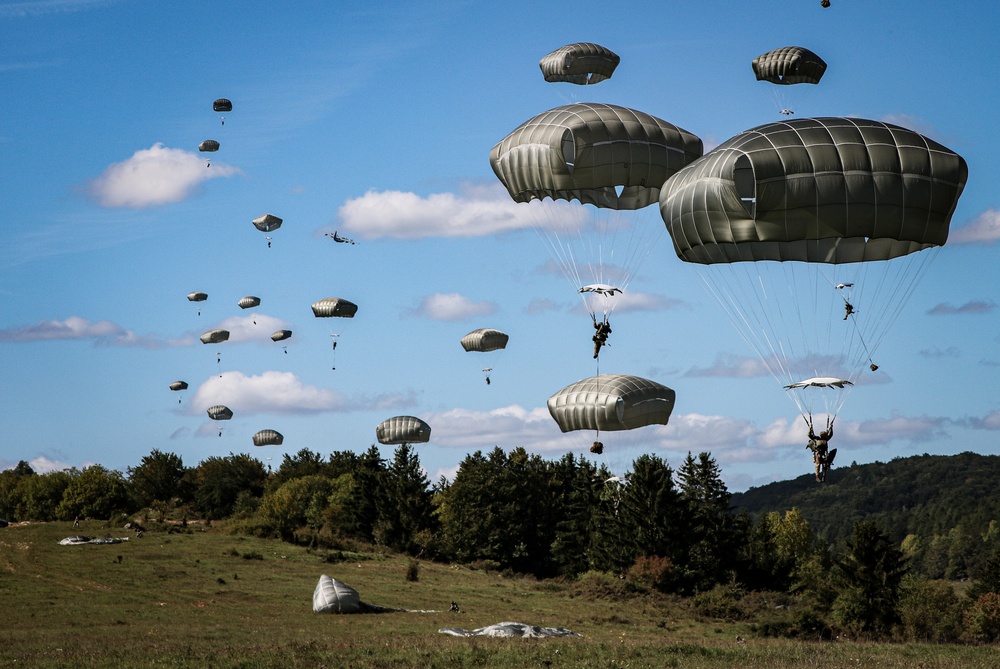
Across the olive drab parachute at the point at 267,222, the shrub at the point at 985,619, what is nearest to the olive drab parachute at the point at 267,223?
the olive drab parachute at the point at 267,222

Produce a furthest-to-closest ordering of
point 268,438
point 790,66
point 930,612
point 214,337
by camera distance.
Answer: point 268,438 < point 214,337 < point 930,612 < point 790,66

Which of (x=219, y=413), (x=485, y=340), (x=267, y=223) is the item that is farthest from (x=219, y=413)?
(x=485, y=340)

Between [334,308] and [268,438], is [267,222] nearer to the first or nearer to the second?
[334,308]

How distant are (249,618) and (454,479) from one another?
5149 cm

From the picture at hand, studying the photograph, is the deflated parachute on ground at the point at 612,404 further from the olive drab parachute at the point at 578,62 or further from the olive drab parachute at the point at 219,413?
the olive drab parachute at the point at 219,413

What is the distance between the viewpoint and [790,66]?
61250mm

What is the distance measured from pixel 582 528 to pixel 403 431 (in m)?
19.3

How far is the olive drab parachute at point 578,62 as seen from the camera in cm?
5316

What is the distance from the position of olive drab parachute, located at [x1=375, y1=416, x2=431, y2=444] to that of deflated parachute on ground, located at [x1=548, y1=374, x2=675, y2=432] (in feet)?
128

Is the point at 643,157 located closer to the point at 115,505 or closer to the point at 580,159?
the point at 580,159

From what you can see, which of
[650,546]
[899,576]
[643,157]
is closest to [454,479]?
[650,546]

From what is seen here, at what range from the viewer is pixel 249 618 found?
47938 millimetres

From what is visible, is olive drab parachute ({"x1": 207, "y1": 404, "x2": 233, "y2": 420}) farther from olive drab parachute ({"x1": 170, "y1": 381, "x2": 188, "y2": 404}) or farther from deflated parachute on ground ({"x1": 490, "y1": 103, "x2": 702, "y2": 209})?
deflated parachute on ground ({"x1": 490, "y1": 103, "x2": 702, "y2": 209})

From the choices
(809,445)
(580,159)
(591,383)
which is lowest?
(809,445)
